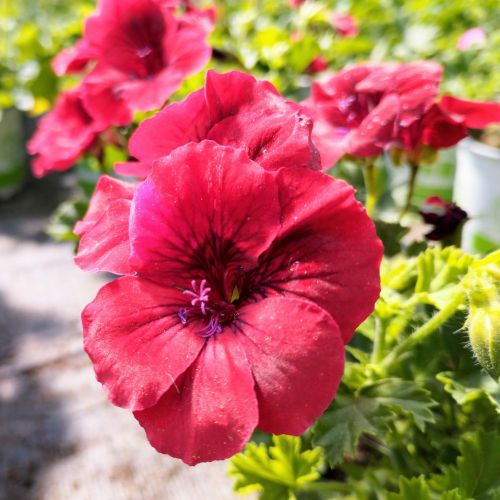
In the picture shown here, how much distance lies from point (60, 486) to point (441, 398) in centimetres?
77

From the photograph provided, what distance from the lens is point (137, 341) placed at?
0.43 metres

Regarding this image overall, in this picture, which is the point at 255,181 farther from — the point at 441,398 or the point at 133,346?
the point at 441,398

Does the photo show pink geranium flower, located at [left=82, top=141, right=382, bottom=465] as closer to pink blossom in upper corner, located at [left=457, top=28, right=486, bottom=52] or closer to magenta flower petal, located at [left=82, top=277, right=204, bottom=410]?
magenta flower petal, located at [left=82, top=277, right=204, bottom=410]

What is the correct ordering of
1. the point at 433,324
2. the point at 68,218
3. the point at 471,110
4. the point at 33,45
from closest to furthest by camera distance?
the point at 433,324 → the point at 471,110 → the point at 68,218 → the point at 33,45

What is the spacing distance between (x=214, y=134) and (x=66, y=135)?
0.47 meters

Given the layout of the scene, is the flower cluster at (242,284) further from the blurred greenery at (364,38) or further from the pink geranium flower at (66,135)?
the blurred greenery at (364,38)

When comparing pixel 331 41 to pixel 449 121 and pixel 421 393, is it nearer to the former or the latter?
pixel 449 121

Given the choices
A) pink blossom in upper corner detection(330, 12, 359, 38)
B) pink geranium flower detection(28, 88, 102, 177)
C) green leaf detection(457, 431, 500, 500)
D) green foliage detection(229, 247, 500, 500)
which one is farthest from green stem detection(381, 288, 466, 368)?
pink blossom in upper corner detection(330, 12, 359, 38)

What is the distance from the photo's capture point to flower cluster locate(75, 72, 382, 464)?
40 centimetres

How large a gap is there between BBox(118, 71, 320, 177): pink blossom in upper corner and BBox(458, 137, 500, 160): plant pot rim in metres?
0.77

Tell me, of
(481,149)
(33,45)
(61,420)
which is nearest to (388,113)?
(481,149)

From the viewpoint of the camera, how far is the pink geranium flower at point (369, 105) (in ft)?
1.98

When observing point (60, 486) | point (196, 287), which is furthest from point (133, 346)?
point (60, 486)

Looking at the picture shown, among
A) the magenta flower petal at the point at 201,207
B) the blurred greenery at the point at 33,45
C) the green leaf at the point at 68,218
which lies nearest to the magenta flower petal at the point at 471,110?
the magenta flower petal at the point at 201,207
